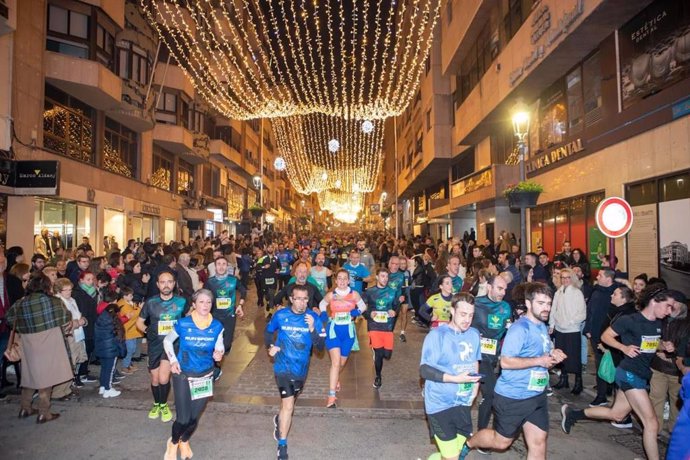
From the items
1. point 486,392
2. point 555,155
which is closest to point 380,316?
point 486,392

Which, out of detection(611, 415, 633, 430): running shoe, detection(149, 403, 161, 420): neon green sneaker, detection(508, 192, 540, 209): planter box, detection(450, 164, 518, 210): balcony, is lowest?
detection(611, 415, 633, 430): running shoe

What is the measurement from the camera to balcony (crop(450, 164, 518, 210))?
1983 cm

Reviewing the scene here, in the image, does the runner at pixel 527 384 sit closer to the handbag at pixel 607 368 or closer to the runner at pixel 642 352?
the runner at pixel 642 352

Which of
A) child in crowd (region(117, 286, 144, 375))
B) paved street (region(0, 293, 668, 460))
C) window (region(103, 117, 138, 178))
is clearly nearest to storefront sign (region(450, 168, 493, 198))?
paved street (region(0, 293, 668, 460))

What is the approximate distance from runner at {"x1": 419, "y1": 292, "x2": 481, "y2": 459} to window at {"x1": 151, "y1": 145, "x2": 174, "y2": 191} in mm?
23712

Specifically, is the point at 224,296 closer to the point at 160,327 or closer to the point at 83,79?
the point at 160,327

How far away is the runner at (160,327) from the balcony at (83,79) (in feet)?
45.0

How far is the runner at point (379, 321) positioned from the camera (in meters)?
7.51

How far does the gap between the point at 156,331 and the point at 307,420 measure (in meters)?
2.26

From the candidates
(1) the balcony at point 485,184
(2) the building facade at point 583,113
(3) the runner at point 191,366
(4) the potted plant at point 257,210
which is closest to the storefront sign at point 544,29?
(2) the building facade at point 583,113

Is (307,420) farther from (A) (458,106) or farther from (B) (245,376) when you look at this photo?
(A) (458,106)

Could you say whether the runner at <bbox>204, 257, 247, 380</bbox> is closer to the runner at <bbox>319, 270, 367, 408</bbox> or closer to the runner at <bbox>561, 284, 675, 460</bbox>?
the runner at <bbox>319, 270, 367, 408</bbox>

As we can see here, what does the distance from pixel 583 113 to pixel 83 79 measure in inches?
667

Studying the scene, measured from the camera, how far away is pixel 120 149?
71.1 ft
